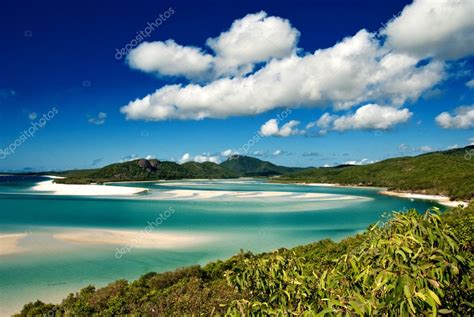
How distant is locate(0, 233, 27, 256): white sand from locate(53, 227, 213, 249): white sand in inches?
133

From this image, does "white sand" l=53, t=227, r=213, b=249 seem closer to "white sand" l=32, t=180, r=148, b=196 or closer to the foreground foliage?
the foreground foliage

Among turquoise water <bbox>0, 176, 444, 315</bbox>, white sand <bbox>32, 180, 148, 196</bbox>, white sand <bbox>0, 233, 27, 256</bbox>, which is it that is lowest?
turquoise water <bbox>0, 176, 444, 315</bbox>

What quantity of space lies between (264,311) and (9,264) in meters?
27.2

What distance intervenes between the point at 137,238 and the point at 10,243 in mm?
11291

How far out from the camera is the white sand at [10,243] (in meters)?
28.0

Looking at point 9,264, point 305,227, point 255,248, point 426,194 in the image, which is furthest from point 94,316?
point 426,194

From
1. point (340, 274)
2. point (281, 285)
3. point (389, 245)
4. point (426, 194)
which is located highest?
point (389, 245)

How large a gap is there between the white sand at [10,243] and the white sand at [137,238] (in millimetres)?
3374

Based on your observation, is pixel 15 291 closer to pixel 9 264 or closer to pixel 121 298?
pixel 9 264

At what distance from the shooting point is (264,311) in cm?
364

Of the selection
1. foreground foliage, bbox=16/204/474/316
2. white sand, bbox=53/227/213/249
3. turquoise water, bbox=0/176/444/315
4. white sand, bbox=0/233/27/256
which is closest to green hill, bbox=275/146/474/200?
turquoise water, bbox=0/176/444/315

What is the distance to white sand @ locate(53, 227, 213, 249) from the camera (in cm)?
3212

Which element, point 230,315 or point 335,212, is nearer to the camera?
point 230,315

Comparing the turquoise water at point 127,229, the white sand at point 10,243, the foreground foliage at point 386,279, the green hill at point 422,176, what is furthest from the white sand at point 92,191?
the foreground foliage at point 386,279
